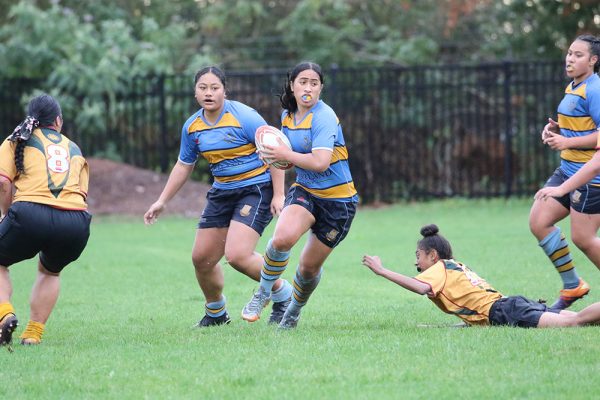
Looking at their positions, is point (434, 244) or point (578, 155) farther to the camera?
point (578, 155)

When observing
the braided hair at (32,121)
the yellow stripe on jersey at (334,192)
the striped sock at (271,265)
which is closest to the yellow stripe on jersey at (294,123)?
the yellow stripe on jersey at (334,192)

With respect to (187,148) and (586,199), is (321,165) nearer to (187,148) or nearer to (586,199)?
(187,148)

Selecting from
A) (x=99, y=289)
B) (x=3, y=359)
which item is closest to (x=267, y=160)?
(x=3, y=359)

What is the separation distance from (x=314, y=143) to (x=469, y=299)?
1608 millimetres

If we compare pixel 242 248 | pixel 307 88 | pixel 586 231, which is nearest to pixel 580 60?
pixel 586 231

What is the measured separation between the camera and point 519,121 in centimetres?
1995

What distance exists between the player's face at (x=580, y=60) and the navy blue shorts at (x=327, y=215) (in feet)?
6.80

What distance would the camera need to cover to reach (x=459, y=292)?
7254mm

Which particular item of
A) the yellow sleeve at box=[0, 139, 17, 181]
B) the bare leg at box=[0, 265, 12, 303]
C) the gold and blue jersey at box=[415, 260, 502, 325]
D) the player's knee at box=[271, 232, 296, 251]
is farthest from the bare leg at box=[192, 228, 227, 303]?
the gold and blue jersey at box=[415, 260, 502, 325]

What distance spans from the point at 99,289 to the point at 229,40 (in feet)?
50.7

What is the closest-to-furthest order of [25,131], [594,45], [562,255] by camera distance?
[25,131], [594,45], [562,255]

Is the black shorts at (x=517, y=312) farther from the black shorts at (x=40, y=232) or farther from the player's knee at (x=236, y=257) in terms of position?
the black shorts at (x=40, y=232)

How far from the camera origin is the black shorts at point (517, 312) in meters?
7.16

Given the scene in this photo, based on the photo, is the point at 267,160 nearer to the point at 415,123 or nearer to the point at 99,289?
the point at 99,289
